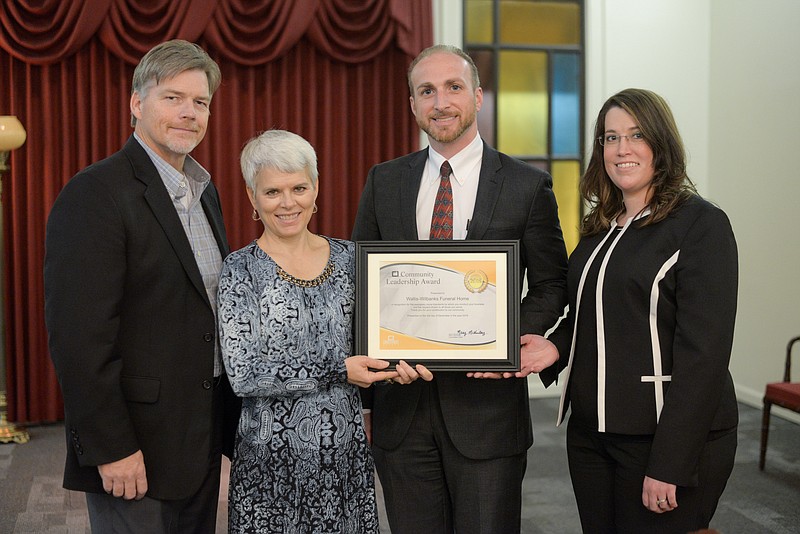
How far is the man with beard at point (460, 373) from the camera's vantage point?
7.60ft

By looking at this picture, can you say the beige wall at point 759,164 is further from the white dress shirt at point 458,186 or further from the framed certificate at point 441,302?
the framed certificate at point 441,302

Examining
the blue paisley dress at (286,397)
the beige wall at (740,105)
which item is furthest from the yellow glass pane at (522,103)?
the blue paisley dress at (286,397)

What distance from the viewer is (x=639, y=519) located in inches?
84.4

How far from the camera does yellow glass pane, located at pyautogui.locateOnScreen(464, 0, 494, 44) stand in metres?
5.73

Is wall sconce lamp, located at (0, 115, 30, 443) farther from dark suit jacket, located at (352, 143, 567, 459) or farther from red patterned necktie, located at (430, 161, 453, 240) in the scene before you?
red patterned necktie, located at (430, 161, 453, 240)

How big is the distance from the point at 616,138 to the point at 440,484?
1.10 meters

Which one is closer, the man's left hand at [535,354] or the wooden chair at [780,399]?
the man's left hand at [535,354]

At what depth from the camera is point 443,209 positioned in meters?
2.41

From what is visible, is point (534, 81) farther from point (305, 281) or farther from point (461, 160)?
point (305, 281)

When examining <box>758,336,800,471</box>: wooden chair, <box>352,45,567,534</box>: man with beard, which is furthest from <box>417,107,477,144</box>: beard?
<box>758,336,800,471</box>: wooden chair

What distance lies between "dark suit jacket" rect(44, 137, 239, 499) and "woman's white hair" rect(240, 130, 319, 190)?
0.75 feet

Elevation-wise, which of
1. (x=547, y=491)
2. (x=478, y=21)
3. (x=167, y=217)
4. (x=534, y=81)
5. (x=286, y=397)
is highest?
(x=478, y=21)

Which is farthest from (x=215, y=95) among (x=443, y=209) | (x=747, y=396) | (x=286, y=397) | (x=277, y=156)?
(x=747, y=396)

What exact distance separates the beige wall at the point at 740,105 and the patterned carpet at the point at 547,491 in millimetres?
815
